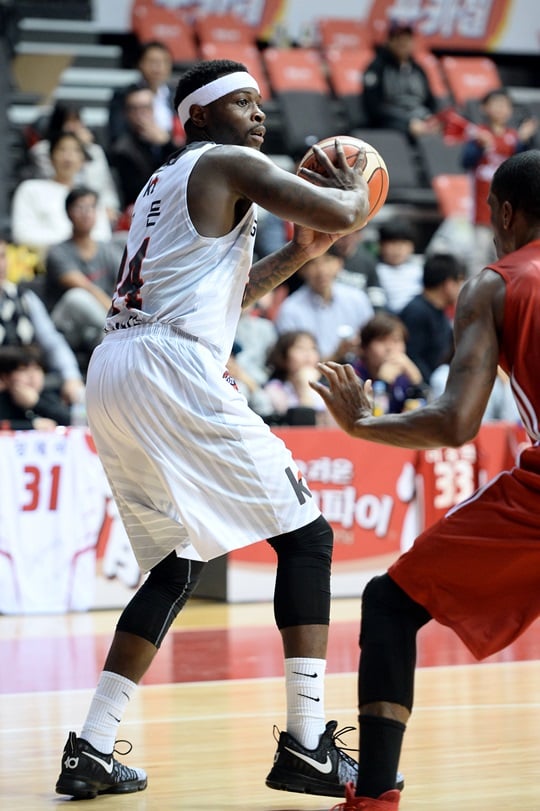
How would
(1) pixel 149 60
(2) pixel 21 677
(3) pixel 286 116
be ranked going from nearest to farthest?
(2) pixel 21 677
(1) pixel 149 60
(3) pixel 286 116

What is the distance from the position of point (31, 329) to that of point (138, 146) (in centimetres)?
317

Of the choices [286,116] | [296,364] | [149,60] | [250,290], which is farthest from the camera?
[286,116]

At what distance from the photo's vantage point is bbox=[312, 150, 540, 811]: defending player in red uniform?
10.5 ft

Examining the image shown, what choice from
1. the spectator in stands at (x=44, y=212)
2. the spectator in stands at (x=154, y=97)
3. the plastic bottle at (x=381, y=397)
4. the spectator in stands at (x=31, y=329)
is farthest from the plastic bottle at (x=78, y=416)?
the spectator in stands at (x=154, y=97)

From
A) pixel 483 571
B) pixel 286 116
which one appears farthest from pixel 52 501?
pixel 286 116

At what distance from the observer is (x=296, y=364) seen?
964 cm

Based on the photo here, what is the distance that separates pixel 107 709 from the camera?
413 centimetres

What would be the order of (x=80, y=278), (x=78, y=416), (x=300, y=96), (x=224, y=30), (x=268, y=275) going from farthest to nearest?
(x=224, y=30), (x=300, y=96), (x=80, y=278), (x=78, y=416), (x=268, y=275)

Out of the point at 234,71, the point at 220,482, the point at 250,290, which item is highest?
the point at 234,71

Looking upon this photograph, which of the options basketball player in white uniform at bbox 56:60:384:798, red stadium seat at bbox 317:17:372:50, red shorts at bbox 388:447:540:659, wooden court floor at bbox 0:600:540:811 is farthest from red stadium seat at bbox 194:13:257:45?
red shorts at bbox 388:447:540:659

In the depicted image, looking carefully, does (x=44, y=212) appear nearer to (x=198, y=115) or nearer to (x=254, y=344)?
(x=254, y=344)

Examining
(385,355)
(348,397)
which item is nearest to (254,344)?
(385,355)

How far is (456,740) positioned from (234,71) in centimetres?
221

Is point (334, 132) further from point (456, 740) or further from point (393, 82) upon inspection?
point (456, 740)
